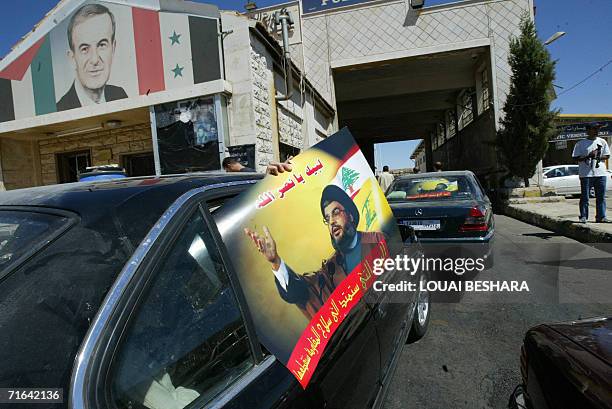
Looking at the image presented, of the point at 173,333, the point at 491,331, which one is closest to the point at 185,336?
the point at 173,333

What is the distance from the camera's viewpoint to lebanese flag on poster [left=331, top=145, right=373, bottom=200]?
1942mm

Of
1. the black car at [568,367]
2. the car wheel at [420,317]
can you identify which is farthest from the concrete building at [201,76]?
the black car at [568,367]

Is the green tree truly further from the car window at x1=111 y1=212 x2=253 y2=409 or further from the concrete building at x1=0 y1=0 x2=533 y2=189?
the car window at x1=111 y1=212 x2=253 y2=409

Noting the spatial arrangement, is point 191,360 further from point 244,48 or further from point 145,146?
point 145,146

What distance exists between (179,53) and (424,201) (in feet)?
18.4

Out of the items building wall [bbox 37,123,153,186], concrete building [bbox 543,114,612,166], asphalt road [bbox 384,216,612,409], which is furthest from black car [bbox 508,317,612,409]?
concrete building [bbox 543,114,612,166]

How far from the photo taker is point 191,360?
108 centimetres

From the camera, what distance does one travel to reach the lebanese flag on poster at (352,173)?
1942 millimetres

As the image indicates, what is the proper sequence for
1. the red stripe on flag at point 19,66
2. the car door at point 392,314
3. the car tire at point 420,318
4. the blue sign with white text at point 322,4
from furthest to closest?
the blue sign with white text at point 322,4
the red stripe on flag at point 19,66
the car tire at point 420,318
the car door at point 392,314

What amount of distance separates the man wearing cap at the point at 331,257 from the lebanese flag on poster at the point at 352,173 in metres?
0.05

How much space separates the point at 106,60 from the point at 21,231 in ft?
28.1

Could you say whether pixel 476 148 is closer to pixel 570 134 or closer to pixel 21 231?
pixel 570 134

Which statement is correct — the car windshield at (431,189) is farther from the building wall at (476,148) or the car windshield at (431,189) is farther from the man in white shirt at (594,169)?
the building wall at (476,148)

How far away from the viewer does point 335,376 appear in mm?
1510
